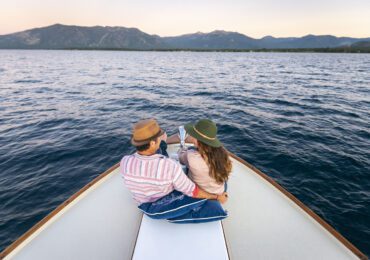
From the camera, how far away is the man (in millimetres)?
2738

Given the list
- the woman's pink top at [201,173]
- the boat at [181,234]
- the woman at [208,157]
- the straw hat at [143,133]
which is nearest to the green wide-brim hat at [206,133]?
the woman at [208,157]

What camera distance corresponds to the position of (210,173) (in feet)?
10.3

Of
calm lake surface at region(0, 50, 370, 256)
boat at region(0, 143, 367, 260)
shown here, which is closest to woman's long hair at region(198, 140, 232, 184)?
boat at region(0, 143, 367, 260)

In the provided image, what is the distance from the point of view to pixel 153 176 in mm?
2748

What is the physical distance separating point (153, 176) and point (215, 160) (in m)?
0.97

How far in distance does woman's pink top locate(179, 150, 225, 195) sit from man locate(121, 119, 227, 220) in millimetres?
242

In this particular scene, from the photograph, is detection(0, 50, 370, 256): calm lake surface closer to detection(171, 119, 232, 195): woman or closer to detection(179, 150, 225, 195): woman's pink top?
detection(179, 150, 225, 195): woman's pink top

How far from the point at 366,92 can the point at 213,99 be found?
49.5 feet

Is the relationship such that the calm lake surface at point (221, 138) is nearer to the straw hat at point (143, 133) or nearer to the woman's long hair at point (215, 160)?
the woman's long hair at point (215, 160)

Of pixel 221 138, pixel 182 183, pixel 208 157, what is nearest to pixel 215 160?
pixel 208 157

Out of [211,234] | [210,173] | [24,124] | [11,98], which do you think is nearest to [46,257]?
[211,234]

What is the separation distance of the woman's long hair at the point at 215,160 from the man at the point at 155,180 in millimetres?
369

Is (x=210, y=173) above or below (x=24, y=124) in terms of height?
above

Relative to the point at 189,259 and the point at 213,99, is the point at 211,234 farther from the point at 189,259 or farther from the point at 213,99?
the point at 213,99
